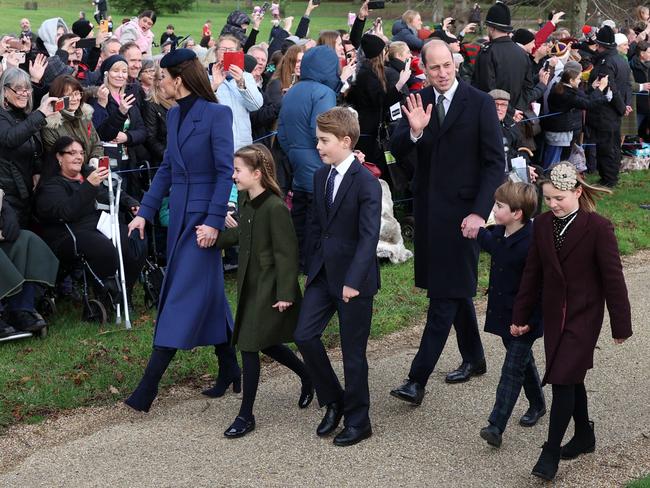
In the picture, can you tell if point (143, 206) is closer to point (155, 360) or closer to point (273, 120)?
point (155, 360)

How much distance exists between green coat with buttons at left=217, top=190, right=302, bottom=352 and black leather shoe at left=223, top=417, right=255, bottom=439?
42 centimetres

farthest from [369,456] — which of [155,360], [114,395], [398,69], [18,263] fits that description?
[398,69]

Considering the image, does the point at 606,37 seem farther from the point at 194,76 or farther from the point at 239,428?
the point at 239,428

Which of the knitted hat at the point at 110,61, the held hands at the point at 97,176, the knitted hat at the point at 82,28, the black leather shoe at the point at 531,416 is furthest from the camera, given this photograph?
the knitted hat at the point at 82,28

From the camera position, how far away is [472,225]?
609 cm

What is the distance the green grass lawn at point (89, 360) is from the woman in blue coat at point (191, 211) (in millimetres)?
653

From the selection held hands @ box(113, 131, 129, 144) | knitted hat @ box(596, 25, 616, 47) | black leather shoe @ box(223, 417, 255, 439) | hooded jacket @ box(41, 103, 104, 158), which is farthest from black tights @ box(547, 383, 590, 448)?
knitted hat @ box(596, 25, 616, 47)

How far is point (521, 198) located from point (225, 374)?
2199 mm

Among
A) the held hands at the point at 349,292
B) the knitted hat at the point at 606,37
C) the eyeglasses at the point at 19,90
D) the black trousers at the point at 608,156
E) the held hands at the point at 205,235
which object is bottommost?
the black trousers at the point at 608,156

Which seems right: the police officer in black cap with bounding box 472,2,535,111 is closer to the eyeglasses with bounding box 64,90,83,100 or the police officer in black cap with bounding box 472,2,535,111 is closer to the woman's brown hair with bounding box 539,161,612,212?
the eyeglasses with bounding box 64,90,83,100

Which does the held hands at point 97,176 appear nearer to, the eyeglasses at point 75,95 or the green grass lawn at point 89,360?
the eyeglasses at point 75,95

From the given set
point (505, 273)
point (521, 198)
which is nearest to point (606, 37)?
point (521, 198)

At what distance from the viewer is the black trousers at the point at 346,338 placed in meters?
5.77

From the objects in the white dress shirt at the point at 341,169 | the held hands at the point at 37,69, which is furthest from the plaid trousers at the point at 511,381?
the held hands at the point at 37,69
